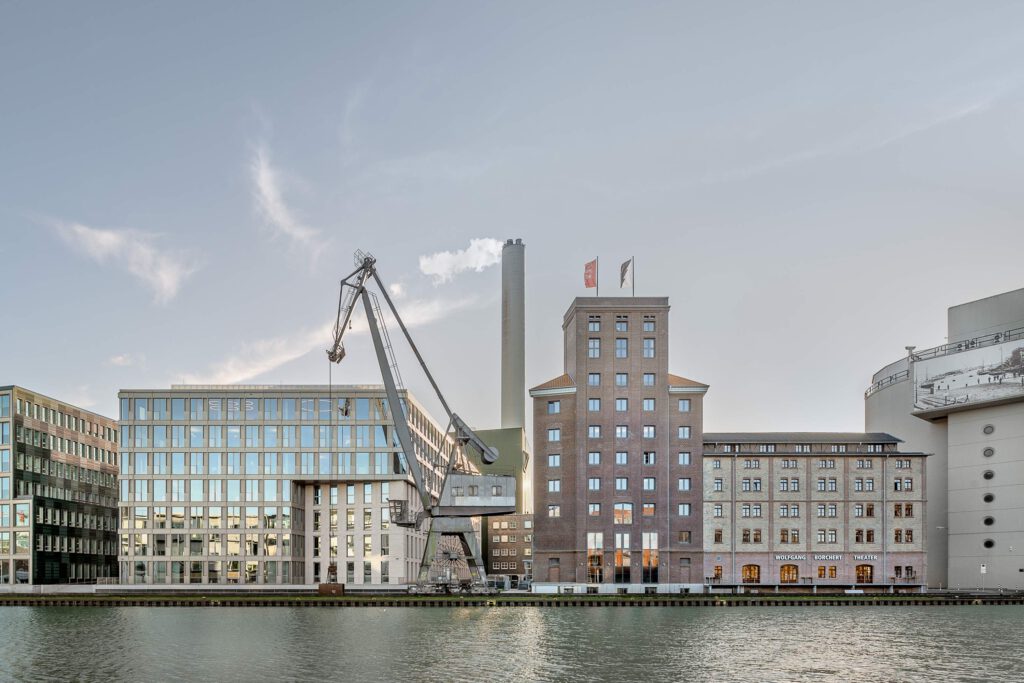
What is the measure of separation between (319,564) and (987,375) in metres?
89.1

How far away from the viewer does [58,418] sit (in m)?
150

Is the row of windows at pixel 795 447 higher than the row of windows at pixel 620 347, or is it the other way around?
the row of windows at pixel 620 347

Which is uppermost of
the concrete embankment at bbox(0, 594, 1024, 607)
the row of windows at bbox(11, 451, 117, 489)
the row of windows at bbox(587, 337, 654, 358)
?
the row of windows at bbox(587, 337, 654, 358)

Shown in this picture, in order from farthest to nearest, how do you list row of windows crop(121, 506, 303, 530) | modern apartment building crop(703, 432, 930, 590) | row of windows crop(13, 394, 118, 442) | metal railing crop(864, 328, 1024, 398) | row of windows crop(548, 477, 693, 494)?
row of windows crop(13, 394, 118, 442) < row of windows crop(121, 506, 303, 530) < metal railing crop(864, 328, 1024, 398) < row of windows crop(548, 477, 693, 494) < modern apartment building crop(703, 432, 930, 590)

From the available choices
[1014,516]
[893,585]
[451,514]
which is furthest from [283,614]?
[1014,516]

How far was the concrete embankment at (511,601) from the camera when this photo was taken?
339ft

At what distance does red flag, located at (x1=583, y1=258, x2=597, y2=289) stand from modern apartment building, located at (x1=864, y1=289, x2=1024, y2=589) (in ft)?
148

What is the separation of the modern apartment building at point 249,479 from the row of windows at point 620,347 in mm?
29514

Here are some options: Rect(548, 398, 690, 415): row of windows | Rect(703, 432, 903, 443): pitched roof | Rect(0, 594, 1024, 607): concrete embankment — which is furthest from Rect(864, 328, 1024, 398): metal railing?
Rect(548, 398, 690, 415): row of windows

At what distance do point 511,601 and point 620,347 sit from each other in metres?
34.8

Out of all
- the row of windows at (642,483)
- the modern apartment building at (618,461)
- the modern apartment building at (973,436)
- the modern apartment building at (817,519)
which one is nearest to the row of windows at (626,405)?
the modern apartment building at (618,461)

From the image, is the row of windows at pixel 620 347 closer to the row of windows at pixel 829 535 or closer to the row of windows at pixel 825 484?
the row of windows at pixel 825 484

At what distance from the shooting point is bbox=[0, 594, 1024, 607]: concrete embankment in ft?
339

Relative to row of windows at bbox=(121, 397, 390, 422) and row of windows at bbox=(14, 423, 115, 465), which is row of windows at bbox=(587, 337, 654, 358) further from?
row of windows at bbox=(14, 423, 115, 465)
